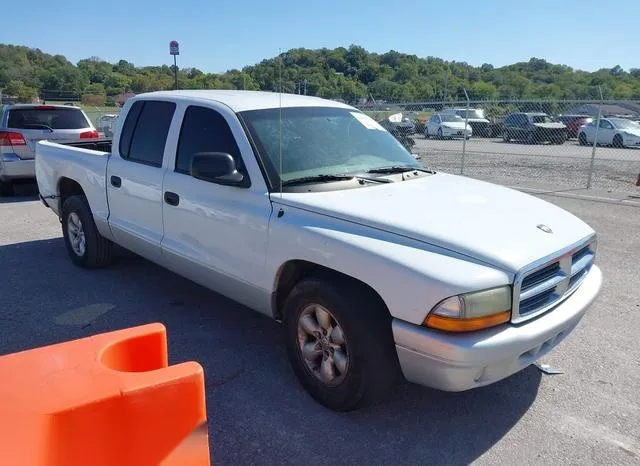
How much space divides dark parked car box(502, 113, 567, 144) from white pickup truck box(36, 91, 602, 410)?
76.6ft

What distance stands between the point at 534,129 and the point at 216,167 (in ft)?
81.7

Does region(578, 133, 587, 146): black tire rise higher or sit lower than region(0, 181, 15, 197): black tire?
higher

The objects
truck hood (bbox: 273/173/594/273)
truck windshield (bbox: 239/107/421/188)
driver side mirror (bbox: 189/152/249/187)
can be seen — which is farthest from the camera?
truck windshield (bbox: 239/107/421/188)

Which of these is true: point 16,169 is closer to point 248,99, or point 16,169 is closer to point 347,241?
point 248,99

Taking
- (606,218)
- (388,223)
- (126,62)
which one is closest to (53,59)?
(126,62)

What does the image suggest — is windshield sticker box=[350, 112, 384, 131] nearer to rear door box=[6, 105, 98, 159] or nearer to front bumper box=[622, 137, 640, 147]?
rear door box=[6, 105, 98, 159]

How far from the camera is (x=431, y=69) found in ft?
109

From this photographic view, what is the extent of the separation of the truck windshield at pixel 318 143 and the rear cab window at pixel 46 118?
25.2 feet

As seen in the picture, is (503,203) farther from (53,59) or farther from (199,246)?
(53,59)

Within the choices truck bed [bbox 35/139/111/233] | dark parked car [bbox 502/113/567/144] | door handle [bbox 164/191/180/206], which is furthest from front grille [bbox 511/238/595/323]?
dark parked car [bbox 502/113/567/144]

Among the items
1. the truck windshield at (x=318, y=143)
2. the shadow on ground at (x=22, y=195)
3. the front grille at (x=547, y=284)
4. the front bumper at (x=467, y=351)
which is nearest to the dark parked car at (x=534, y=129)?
the shadow on ground at (x=22, y=195)

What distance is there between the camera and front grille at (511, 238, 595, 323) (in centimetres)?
274

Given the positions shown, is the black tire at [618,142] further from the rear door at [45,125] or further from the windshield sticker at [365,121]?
the windshield sticker at [365,121]

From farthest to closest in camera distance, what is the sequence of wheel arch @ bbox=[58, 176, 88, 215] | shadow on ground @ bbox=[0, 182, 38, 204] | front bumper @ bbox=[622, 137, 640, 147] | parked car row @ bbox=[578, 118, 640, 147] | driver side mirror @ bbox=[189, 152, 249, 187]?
1. parked car row @ bbox=[578, 118, 640, 147]
2. front bumper @ bbox=[622, 137, 640, 147]
3. shadow on ground @ bbox=[0, 182, 38, 204]
4. wheel arch @ bbox=[58, 176, 88, 215]
5. driver side mirror @ bbox=[189, 152, 249, 187]
